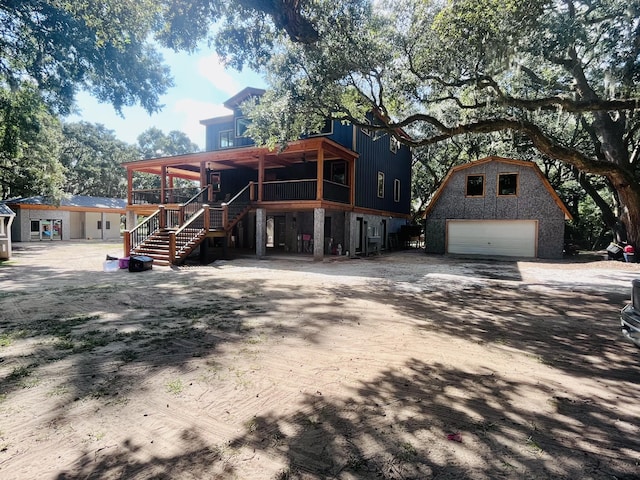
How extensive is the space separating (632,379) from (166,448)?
4587 millimetres

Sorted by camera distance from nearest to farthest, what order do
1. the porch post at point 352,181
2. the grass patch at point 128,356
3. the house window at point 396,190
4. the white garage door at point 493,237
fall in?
1. the grass patch at point 128,356
2. the porch post at point 352,181
3. the white garage door at point 493,237
4. the house window at point 396,190

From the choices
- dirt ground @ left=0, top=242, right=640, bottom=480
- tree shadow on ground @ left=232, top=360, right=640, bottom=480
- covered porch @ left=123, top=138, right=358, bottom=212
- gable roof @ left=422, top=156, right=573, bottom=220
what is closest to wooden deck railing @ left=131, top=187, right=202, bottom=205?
covered porch @ left=123, top=138, right=358, bottom=212

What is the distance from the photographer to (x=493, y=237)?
17.5 m

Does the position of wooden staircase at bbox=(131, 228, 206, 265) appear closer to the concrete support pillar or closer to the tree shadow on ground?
the concrete support pillar

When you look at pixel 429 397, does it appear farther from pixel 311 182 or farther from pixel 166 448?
pixel 311 182

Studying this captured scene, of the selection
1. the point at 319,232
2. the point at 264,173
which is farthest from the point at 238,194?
the point at 319,232

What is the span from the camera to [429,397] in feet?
10.4

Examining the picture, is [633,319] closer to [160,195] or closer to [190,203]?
[190,203]

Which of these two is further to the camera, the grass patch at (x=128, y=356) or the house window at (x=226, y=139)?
the house window at (x=226, y=139)

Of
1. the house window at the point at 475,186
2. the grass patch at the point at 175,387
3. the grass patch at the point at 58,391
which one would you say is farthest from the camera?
the house window at the point at 475,186

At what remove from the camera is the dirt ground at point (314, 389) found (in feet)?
7.52

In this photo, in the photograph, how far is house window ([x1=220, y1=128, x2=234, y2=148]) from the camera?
19.7 meters

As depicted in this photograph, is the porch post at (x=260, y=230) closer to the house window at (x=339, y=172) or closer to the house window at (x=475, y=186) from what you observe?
the house window at (x=339, y=172)

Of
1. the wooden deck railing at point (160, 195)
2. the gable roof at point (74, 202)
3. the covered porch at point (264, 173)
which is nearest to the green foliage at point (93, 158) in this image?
the gable roof at point (74, 202)
